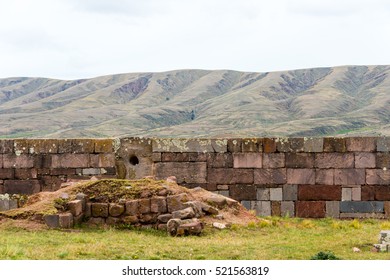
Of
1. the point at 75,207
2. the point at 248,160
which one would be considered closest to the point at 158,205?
the point at 75,207

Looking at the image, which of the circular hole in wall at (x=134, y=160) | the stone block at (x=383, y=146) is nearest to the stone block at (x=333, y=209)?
the stone block at (x=383, y=146)

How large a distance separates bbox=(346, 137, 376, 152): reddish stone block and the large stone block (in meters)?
3.89

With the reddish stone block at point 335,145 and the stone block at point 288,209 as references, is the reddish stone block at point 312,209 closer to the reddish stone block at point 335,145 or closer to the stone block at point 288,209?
the stone block at point 288,209

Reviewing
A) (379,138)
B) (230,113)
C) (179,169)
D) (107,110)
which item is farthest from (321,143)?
(107,110)

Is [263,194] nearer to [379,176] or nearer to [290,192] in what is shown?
[290,192]

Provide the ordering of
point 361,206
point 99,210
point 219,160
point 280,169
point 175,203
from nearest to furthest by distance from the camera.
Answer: point 175,203 → point 99,210 → point 361,206 → point 280,169 → point 219,160

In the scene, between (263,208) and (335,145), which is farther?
(263,208)

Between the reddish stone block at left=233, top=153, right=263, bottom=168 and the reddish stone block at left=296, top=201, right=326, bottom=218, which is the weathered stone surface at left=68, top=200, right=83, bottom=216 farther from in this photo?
the reddish stone block at left=296, top=201, right=326, bottom=218

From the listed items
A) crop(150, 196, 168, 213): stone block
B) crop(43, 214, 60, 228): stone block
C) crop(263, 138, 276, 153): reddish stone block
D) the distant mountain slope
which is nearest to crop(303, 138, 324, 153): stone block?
crop(263, 138, 276, 153): reddish stone block

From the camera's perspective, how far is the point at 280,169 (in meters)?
16.5

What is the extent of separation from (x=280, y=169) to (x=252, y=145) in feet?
3.24

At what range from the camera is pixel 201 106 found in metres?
193

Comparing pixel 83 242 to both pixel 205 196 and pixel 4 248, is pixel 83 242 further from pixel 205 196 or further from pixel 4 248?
pixel 205 196
